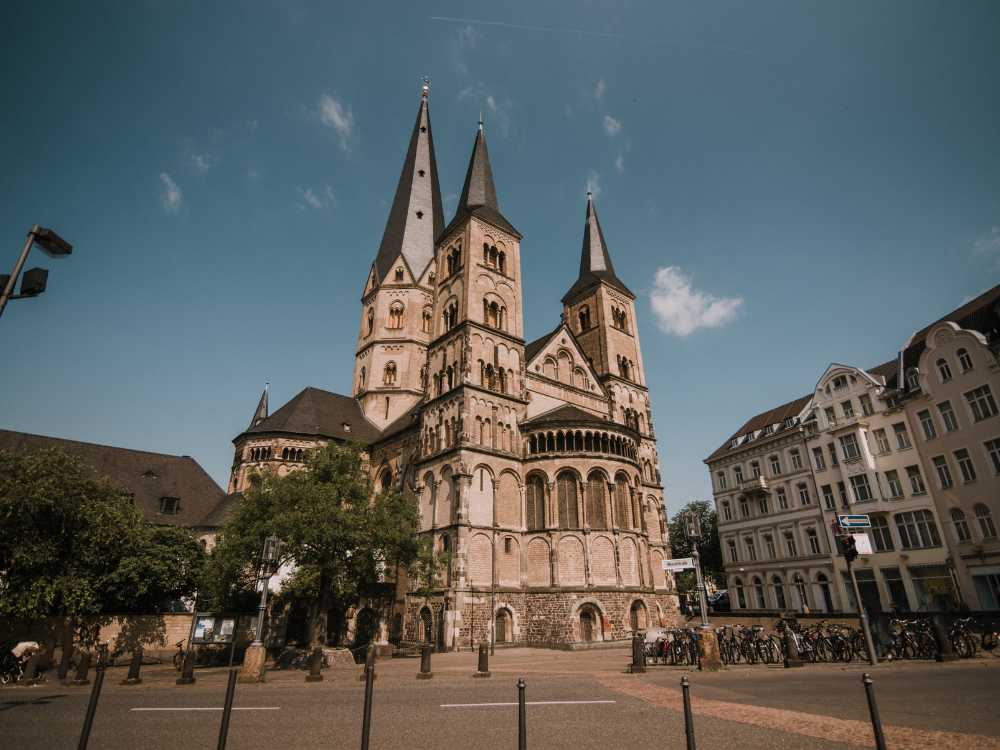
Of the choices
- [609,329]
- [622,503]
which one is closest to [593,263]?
[609,329]

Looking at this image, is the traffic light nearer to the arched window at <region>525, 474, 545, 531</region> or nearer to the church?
the church

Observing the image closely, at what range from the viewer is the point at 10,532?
68.4ft

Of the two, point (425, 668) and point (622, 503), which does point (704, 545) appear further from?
point (425, 668)

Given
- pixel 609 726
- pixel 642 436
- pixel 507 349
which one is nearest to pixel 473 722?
pixel 609 726

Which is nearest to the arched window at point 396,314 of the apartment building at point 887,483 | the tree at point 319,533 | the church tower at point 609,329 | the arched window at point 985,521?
the church tower at point 609,329

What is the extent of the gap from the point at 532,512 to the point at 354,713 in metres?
22.7

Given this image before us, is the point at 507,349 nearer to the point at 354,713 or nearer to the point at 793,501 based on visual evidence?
the point at 793,501

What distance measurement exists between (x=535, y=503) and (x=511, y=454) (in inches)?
129

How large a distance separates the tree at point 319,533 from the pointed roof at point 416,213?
1346 inches

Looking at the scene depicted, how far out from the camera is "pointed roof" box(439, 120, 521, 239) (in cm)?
4078

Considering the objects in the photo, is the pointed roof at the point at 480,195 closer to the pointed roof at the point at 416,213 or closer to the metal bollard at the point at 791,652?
the pointed roof at the point at 416,213

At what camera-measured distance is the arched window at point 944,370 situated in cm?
2933

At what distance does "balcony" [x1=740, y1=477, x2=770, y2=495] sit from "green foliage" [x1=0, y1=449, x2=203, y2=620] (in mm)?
38709

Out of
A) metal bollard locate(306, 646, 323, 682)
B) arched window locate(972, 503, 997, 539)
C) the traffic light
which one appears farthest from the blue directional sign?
arched window locate(972, 503, 997, 539)
